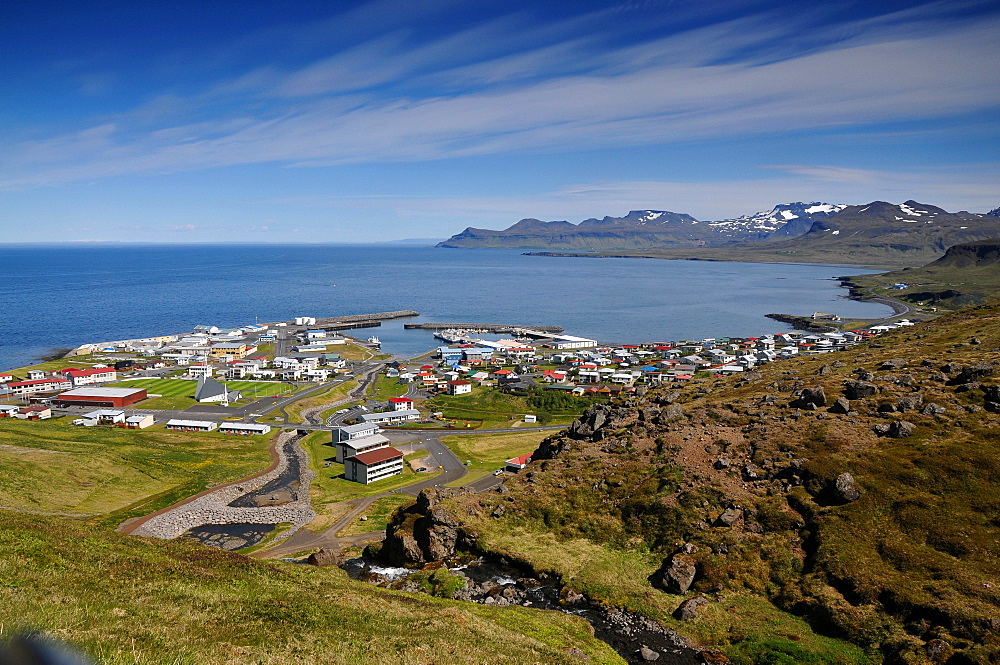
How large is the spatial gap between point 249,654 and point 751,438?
2500cm

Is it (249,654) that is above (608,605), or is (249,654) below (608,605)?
above

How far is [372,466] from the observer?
46000mm

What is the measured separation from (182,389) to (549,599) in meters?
71.4

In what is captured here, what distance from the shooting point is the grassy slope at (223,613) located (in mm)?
14031

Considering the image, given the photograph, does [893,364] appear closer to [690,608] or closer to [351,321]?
[690,608]

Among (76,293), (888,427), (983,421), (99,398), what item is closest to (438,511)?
(888,427)

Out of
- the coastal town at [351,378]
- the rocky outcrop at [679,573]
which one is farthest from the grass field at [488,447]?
the rocky outcrop at [679,573]

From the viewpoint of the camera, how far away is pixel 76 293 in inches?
7347

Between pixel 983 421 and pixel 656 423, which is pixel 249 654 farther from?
pixel 983 421

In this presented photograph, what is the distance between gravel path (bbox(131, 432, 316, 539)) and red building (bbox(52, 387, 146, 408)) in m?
33.6

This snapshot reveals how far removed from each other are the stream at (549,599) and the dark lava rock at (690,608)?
845 millimetres

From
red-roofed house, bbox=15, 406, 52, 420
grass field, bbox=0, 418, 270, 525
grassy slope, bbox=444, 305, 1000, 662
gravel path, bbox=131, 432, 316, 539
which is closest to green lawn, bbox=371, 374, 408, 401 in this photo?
grass field, bbox=0, 418, 270, 525

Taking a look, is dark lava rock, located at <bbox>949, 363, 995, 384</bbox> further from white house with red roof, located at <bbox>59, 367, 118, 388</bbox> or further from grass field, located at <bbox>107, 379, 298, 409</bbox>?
white house with red roof, located at <bbox>59, 367, 118, 388</bbox>

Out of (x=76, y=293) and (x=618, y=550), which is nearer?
(x=618, y=550)
